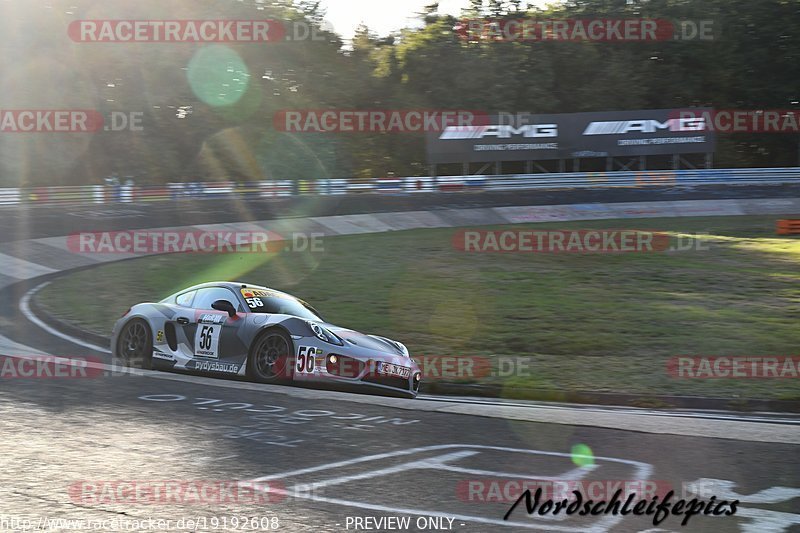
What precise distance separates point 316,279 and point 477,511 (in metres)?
14.9

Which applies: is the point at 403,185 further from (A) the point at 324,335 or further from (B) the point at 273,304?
(A) the point at 324,335

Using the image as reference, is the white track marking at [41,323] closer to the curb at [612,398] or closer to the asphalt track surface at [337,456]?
the asphalt track surface at [337,456]

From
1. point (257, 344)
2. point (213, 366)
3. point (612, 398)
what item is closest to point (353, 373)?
point (257, 344)

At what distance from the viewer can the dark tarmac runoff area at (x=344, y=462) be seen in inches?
207

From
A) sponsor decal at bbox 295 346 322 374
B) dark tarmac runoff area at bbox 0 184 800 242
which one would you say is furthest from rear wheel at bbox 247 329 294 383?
dark tarmac runoff area at bbox 0 184 800 242

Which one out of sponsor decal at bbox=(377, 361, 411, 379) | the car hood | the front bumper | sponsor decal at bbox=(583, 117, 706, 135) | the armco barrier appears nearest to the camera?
the front bumper

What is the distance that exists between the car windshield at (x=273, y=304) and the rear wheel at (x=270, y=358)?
44cm

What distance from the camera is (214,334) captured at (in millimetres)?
10727

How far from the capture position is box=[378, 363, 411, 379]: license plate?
33.7 feet

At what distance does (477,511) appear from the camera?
5.43 metres

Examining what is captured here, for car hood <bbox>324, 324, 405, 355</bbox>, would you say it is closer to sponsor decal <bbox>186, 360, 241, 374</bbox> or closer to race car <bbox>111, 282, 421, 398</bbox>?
race car <bbox>111, 282, 421, 398</bbox>

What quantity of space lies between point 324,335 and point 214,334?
1413mm

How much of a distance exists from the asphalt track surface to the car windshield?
3.34ft

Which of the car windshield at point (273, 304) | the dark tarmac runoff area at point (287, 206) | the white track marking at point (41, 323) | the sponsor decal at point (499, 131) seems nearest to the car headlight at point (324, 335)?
the car windshield at point (273, 304)
